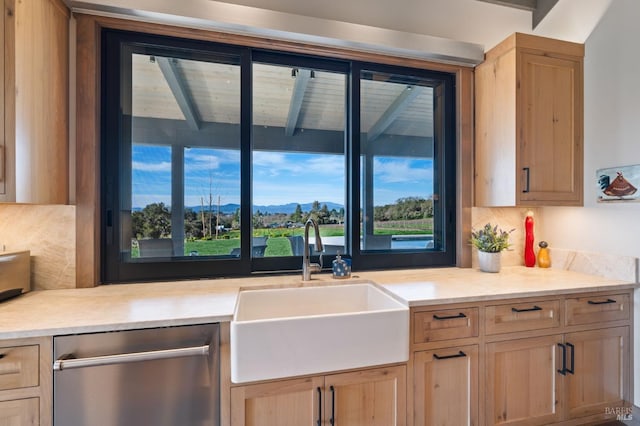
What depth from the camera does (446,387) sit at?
146 cm

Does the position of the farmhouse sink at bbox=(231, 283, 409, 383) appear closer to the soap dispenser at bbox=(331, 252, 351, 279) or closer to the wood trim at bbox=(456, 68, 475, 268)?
the soap dispenser at bbox=(331, 252, 351, 279)

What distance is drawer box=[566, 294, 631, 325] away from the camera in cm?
164

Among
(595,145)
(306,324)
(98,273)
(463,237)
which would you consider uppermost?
(595,145)

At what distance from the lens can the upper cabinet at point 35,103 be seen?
46.6 inches

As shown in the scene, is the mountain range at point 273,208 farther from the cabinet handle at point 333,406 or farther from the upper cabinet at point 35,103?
the cabinet handle at point 333,406

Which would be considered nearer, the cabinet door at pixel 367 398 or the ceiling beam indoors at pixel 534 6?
the cabinet door at pixel 367 398

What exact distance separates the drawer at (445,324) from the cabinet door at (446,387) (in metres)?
0.07

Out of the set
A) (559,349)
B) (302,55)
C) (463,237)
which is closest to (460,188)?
(463,237)

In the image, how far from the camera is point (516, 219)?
227cm

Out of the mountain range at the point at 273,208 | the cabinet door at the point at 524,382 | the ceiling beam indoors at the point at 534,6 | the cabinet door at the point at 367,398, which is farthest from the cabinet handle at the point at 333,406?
the ceiling beam indoors at the point at 534,6

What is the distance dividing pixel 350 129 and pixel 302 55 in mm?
564

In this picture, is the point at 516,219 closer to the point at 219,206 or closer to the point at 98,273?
the point at 219,206

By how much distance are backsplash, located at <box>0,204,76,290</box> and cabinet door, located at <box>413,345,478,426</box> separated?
72.4 inches

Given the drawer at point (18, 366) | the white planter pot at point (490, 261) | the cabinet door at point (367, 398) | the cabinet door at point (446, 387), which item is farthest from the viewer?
the white planter pot at point (490, 261)
